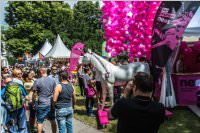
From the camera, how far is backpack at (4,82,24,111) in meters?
7.25

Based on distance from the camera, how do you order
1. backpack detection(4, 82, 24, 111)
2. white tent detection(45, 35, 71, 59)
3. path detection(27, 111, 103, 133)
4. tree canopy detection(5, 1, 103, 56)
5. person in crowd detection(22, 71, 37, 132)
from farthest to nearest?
tree canopy detection(5, 1, 103, 56) < white tent detection(45, 35, 71, 59) < path detection(27, 111, 103, 133) < person in crowd detection(22, 71, 37, 132) < backpack detection(4, 82, 24, 111)

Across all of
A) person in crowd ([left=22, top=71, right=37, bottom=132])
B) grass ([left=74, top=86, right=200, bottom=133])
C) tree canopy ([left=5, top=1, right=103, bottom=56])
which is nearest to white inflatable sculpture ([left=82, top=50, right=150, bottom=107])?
grass ([left=74, top=86, right=200, bottom=133])

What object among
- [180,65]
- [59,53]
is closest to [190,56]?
[180,65]

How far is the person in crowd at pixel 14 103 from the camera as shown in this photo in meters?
7.27

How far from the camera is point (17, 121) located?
7.68 m

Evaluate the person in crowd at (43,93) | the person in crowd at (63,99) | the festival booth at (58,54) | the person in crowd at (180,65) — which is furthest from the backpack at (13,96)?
the festival booth at (58,54)

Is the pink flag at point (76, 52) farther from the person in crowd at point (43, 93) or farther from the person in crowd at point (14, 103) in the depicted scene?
the person in crowd at point (14, 103)

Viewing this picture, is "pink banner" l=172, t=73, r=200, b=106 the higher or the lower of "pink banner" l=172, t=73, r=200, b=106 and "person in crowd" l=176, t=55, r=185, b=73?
the lower

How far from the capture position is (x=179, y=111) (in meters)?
10.7

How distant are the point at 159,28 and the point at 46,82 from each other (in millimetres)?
3506

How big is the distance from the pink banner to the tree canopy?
3541 centimetres

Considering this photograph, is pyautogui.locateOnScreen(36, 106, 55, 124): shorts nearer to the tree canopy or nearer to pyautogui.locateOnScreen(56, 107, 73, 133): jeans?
pyautogui.locateOnScreen(56, 107, 73, 133): jeans

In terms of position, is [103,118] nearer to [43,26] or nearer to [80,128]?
[80,128]

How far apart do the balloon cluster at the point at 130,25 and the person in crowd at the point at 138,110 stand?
9295 mm
